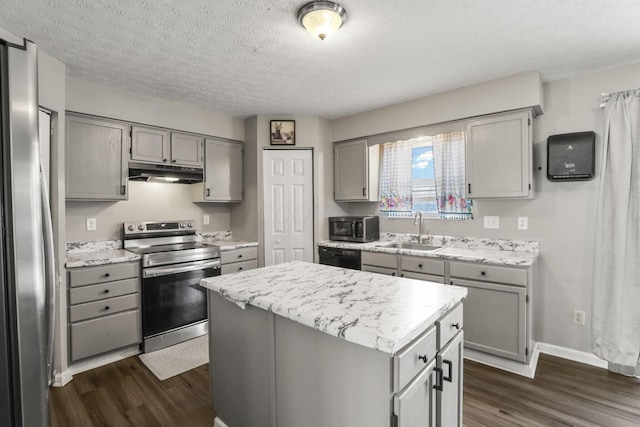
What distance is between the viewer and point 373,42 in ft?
7.27

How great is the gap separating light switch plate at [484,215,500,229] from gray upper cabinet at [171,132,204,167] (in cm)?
317

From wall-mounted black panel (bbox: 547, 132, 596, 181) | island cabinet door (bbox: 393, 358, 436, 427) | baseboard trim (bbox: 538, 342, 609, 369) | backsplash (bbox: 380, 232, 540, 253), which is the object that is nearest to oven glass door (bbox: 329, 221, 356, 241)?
backsplash (bbox: 380, 232, 540, 253)

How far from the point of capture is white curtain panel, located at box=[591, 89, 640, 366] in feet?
7.88

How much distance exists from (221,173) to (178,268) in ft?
4.26

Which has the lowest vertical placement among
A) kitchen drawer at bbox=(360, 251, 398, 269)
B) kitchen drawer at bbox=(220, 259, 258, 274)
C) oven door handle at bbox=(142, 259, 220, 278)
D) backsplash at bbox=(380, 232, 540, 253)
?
kitchen drawer at bbox=(220, 259, 258, 274)

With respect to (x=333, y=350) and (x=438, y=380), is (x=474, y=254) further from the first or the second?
(x=333, y=350)

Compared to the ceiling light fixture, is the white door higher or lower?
lower

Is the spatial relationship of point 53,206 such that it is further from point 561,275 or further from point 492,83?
point 561,275

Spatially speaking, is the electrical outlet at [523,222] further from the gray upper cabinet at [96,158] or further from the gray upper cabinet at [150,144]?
the gray upper cabinet at [96,158]

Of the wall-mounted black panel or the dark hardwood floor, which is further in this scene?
the wall-mounted black panel

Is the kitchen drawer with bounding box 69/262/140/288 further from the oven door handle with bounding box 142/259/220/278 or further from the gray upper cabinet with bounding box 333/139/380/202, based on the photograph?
the gray upper cabinet with bounding box 333/139/380/202

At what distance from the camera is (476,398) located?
7.21 feet

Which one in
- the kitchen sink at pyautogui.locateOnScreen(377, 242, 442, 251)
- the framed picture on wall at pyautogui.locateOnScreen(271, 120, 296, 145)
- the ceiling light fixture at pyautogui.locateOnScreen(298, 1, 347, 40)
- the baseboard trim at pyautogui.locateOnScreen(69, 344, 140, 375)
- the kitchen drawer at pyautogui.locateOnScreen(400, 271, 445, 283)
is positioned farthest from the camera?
the framed picture on wall at pyautogui.locateOnScreen(271, 120, 296, 145)

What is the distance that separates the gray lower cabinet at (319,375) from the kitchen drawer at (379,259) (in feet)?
5.22
